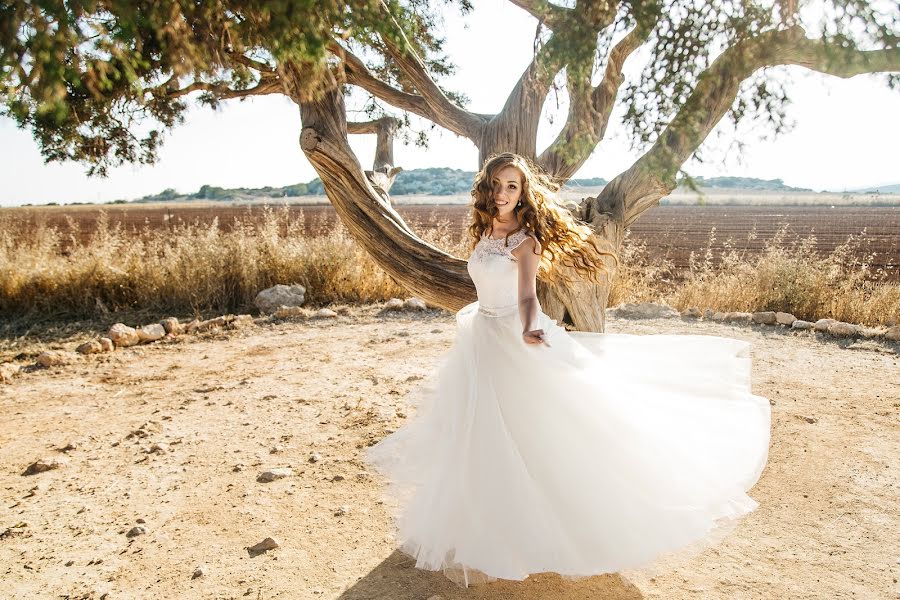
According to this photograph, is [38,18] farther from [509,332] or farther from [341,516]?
[341,516]

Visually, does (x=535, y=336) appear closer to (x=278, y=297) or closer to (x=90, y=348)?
(x=90, y=348)

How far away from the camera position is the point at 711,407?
136 inches

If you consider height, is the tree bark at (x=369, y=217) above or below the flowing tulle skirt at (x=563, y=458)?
above

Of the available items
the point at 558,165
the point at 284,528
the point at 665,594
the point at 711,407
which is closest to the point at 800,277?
the point at 558,165

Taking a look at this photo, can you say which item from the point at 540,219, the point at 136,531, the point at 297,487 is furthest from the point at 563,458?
the point at 136,531

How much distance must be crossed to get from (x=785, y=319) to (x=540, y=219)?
586cm

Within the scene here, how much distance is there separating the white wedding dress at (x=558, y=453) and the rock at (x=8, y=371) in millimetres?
4858

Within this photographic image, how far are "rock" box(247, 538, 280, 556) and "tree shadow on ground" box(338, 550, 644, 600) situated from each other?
55cm

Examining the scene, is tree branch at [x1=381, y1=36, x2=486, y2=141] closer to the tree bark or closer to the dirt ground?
the tree bark

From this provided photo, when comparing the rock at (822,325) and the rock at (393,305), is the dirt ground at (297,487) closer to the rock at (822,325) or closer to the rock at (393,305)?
the rock at (822,325)

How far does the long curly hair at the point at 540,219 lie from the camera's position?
343cm

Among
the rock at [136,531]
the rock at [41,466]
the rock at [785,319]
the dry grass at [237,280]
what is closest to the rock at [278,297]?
the dry grass at [237,280]

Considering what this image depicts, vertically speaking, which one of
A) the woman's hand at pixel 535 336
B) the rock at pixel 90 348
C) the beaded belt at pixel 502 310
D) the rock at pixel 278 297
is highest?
the beaded belt at pixel 502 310

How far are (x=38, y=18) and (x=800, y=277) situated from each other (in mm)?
8758
